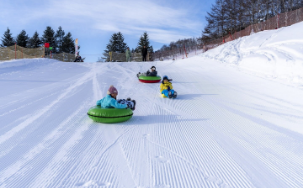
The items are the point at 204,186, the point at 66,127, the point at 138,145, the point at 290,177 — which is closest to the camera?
the point at 204,186

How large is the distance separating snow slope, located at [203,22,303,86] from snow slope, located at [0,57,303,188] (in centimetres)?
302

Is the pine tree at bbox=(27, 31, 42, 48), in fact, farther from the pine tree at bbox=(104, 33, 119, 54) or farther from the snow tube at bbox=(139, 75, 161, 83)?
the snow tube at bbox=(139, 75, 161, 83)

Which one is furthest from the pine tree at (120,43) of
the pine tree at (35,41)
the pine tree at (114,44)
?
the pine tree at (35,41)

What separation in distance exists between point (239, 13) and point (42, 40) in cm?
4045

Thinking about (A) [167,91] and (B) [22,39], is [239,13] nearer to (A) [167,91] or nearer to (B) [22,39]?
(A) [167,91]

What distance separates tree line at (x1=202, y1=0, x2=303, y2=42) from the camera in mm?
32594

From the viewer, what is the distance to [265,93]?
7168mm

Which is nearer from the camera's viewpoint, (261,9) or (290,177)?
(290,177)

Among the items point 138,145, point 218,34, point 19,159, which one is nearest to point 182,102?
point 138,145

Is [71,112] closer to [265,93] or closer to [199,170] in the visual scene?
[199,170]

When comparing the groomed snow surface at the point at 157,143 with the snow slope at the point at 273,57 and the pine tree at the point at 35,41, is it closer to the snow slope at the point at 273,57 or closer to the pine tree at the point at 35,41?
the snow slope at the point at 273,57

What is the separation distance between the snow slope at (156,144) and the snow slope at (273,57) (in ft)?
9.91

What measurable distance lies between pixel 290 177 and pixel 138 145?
1969 mm

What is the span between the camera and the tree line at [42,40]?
1776 inches
